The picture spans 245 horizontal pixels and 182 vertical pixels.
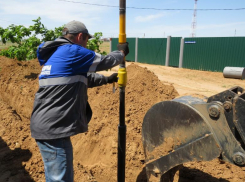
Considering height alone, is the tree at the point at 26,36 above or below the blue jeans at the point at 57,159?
above

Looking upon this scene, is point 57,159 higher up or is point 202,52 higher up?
point 202,52

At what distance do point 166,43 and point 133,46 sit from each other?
457 centimetres

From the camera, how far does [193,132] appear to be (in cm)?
196

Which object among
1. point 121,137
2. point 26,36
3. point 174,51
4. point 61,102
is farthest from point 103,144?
point 174,51

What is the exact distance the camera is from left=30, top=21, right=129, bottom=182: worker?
91.4 inches

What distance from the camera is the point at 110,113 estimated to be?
4895mm

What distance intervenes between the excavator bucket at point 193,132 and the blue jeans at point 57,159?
0.87m

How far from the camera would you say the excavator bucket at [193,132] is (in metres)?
1.79

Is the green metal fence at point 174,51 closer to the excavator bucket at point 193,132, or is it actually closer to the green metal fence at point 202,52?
the green metal fence at point 202,52

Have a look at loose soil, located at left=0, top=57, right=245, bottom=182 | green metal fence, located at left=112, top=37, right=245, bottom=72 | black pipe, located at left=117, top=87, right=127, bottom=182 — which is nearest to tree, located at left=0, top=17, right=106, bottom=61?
loose soil, located at left=0, top=57, right=245, bottom=182

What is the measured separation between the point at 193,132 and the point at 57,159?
4.72ft

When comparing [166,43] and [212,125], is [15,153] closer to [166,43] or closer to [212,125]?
[212,125]

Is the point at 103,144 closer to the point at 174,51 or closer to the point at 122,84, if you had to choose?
the point at 122,84

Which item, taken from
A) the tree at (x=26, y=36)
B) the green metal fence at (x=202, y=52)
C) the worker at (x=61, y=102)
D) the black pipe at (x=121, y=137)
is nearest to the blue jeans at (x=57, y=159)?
the worker at (x=61, y=102)
